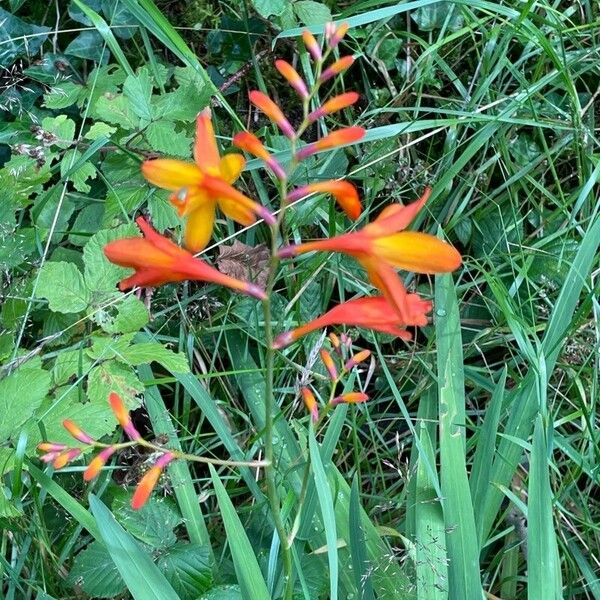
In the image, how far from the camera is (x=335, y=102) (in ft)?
2.90

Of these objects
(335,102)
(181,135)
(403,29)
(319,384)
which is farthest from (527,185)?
(335,102)

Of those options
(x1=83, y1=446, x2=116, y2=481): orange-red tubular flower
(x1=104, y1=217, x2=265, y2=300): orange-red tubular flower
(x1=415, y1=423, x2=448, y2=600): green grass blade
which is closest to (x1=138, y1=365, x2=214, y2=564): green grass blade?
(x1=415, y1=423, x2=448, y2=600): green grass blade

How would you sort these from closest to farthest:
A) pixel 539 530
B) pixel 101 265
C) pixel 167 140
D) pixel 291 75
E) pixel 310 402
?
pixel 291 75 < pixel 310 402 < pixel 539 530 < pixel 101 265 < pixel 167 140

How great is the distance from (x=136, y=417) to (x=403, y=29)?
1287mm

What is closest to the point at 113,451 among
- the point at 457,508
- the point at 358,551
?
the point at 358,551

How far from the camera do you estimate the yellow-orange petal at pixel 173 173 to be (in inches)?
32.6

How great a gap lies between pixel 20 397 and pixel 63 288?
0.81 ft

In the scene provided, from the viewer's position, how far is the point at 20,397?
4.65 feet

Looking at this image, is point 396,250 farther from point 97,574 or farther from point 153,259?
point 97,574

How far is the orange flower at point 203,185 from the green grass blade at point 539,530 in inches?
24.1

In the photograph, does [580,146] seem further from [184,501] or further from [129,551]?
[129,551]

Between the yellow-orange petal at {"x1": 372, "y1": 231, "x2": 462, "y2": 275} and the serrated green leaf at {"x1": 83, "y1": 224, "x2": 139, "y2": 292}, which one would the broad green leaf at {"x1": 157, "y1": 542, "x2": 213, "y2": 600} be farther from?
the yellow-orange petal at {"x1": 372, "y1": 231, "x2": 462, "y2": 275}

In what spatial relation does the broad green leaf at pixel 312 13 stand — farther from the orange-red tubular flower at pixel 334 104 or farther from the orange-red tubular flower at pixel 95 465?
the orange-red tubular flower at pixel 95 465

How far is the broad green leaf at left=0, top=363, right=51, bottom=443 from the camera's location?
4.61 feet
